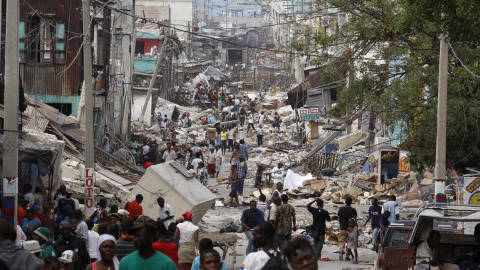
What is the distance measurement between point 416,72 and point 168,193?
6.08 meters

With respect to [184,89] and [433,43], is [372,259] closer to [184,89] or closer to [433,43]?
[433,43]

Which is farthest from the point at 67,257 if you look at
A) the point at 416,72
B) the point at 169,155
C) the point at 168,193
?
the point at 169,155

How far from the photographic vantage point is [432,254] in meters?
12.4

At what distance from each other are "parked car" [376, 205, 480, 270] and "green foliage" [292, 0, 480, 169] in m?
4.48

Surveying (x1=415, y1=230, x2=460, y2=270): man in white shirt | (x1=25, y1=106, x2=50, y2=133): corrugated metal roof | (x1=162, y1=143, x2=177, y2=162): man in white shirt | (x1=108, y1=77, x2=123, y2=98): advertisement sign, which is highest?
(x1=108, y1=77, x2=123, y2=98): advertisement sign

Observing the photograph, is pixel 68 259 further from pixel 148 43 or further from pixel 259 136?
pixel 148 43

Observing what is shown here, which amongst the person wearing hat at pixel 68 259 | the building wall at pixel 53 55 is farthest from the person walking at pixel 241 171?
the person wearing hat at pixel 68 259

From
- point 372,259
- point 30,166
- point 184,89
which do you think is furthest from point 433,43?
point 184,89

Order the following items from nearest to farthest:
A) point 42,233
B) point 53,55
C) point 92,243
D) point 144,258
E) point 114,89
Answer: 1. point 144,258
2. point 42,233
3. point 92,243
4. point 53,55
5. point 114,89

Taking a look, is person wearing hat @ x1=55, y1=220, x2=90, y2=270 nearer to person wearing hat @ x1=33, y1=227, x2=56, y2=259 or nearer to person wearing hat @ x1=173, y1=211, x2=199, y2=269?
person wearing hat @ x1=33, y1=227, x2=56, y2=259

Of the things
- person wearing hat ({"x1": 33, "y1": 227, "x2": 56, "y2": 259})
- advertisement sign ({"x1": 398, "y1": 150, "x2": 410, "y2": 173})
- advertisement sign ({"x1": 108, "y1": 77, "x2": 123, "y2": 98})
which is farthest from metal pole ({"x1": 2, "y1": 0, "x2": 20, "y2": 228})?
advertisement sign ({"x1": 398, "y1": 150, "x2": 410, "y2": 173})

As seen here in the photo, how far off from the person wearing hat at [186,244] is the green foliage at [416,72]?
6290 millimetres

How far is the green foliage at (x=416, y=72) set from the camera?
60.4ft

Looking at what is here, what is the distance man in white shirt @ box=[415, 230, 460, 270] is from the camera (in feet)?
39.2
